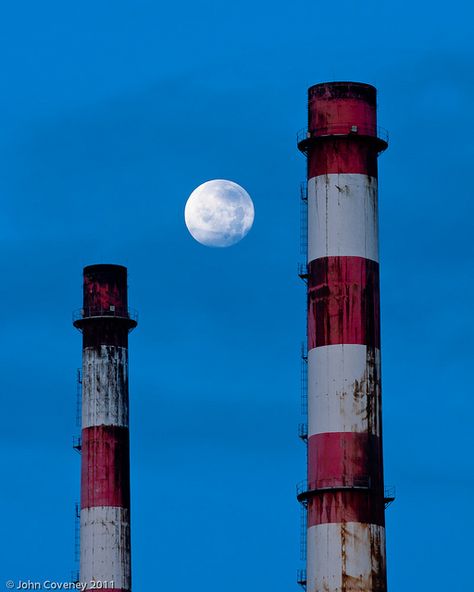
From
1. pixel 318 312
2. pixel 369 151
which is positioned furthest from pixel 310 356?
pixel 369 151

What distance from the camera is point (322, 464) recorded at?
7212 centimetres

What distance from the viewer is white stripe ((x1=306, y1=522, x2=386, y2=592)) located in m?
71.4

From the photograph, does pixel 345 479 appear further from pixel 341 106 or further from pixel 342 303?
pixel 341 106

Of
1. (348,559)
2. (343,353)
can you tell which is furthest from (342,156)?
(348,559)

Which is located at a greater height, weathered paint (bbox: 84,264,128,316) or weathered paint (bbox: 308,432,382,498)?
weathered paint (bbox: 84,264,128,316)

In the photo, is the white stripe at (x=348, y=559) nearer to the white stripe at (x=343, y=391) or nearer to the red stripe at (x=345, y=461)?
the red stripe at (x=345, y=461)

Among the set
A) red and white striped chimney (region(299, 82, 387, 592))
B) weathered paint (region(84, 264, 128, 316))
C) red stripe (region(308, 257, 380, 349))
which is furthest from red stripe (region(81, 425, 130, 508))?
red stripe (region(308, 257, 380, 349))

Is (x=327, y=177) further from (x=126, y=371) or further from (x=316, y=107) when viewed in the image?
(x=126, y=371)

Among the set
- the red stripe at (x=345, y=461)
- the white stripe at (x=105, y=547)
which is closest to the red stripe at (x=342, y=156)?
the red stripe at (x=345, y=461)

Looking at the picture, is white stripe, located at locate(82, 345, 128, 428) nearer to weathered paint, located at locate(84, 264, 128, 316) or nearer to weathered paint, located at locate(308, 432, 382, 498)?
weathered paint, located at locate(84, 264, 128, 316)

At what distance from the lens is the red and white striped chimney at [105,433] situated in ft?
300

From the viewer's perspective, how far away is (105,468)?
9175cm

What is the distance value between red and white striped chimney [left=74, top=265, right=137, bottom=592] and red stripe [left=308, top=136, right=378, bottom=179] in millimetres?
21139

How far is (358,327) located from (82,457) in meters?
22.4
